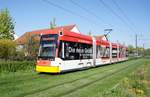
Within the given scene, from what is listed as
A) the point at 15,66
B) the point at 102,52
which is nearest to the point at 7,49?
the point at 102,52

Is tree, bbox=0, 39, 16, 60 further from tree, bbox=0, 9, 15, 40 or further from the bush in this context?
the bush

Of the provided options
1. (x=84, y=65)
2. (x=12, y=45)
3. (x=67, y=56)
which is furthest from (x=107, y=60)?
(x=12, y=45)

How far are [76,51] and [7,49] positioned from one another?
82.4 feet

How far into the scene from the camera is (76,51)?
62.7ft

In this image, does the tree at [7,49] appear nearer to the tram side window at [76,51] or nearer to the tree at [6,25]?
the tree at [6,25]

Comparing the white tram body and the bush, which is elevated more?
the white tram body

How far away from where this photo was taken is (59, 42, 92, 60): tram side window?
17.1 meters

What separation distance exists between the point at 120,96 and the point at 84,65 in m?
12.3

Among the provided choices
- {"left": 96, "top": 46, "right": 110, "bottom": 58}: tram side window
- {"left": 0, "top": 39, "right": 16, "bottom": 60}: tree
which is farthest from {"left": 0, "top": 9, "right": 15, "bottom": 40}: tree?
{"left": 96, "top": 46, "right": 110, "bottom": 58}: tram side window

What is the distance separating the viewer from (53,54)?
1616 centimetres

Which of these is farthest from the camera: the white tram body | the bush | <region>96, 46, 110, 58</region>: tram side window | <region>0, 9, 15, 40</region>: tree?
<region>0, 9, 15, 40</region>: tree

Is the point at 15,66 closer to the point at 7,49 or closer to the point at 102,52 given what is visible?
the point at 102,52

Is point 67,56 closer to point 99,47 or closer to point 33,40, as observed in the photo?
point 99,47

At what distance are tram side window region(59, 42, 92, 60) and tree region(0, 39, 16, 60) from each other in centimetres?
2206
